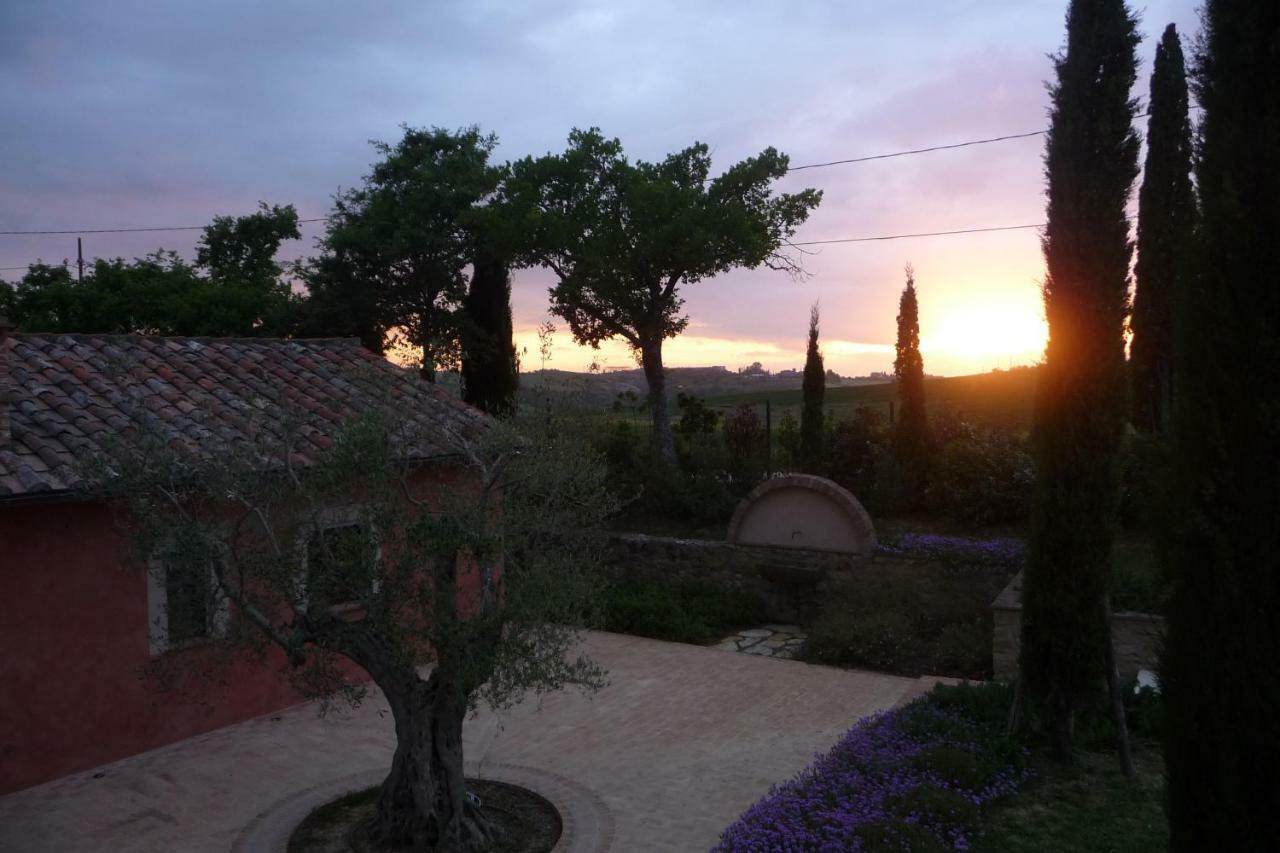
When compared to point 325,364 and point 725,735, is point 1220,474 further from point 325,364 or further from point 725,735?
point 325,364

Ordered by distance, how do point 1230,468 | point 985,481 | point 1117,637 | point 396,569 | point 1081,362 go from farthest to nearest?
point 985,481, point 1117,637, point 1081,362, point 396,569, point 1230,468

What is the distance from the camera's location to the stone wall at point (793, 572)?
12898mm

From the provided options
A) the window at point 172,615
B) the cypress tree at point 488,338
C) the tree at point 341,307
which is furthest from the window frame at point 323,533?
the tree at point 341,307

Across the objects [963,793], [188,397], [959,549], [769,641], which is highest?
[188,397]

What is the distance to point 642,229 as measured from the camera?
19.4 meters

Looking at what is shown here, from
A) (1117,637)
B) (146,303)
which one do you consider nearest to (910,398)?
(1117,637)

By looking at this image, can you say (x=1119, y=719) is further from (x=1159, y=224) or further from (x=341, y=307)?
(x=341, y=307)

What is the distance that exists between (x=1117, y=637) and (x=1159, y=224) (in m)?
7.98

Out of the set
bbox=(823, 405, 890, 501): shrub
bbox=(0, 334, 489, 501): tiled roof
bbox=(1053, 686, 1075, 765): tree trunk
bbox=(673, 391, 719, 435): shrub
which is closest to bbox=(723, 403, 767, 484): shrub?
bbox=(673, 391, 719, 435): shrub

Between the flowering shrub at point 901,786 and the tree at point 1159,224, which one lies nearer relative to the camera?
the flowering shrub at point 901,786

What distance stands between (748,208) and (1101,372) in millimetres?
13045

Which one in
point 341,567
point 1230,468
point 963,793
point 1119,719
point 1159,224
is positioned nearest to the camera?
point 1230,468

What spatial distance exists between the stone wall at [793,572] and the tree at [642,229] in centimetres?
356

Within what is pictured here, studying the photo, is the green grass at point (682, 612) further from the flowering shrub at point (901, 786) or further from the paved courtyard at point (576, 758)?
the flowering shrub at point (901, 786)
